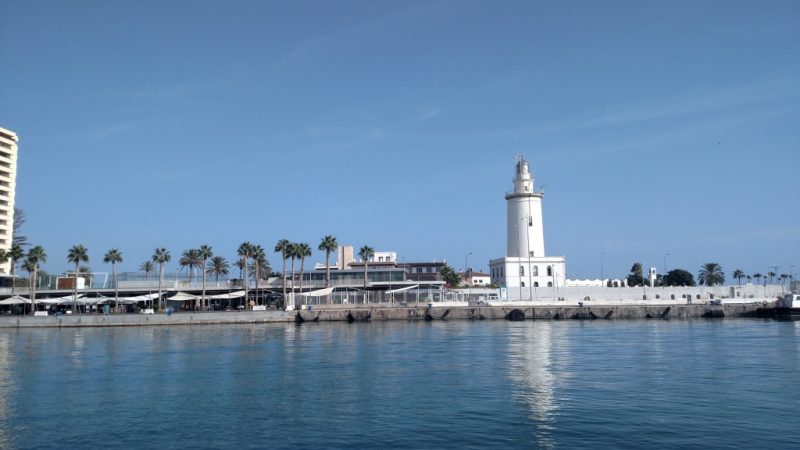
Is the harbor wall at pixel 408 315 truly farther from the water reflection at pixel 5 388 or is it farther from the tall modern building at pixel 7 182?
the tall modern building at pixel 7 182

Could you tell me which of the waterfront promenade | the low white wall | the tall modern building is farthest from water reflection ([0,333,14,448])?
the tall modern building

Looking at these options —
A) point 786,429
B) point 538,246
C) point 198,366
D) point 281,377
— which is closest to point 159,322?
point 198,366

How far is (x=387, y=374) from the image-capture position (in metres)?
32.2

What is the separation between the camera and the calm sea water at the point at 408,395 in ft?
65.6

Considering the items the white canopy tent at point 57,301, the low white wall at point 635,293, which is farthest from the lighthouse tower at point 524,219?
the white canopy tent at point 57,301

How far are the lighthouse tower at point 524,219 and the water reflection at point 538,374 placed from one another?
41.2m

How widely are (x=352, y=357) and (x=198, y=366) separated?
9258 millimetres

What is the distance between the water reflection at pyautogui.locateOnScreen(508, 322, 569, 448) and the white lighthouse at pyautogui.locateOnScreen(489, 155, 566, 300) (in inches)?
1554

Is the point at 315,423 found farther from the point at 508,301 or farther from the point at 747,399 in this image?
the point at 508,301

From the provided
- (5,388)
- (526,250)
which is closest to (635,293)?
(526,250)

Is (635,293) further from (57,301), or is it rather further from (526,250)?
(57,301)

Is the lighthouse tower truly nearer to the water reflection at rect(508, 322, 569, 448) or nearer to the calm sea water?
the water reflection at rect(508, 322, 569, 448)

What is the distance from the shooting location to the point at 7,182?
11538cm

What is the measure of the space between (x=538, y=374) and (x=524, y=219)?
67433 mm
